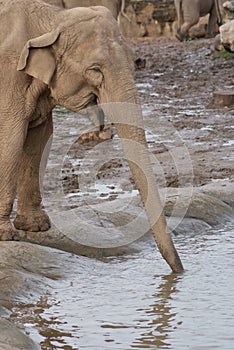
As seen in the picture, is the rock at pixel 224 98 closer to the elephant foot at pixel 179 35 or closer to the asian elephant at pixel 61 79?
the asian elephant at pixel 61 79

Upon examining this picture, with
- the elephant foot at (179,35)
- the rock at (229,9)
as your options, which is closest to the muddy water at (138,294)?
the rock at (229,9)

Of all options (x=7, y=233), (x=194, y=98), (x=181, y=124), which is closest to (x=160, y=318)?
(x=7, y=233)

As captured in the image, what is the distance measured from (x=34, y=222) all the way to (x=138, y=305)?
1.29m

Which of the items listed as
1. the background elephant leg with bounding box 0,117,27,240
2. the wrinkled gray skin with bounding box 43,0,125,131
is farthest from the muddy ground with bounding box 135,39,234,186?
the background elephant leg with bounding box 0,117,27,240

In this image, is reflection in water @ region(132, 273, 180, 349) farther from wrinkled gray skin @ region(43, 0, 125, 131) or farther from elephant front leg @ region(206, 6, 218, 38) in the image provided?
elephant front leg @ region(206, 6, 218, 38)

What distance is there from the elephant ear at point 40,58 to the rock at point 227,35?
10478 mm

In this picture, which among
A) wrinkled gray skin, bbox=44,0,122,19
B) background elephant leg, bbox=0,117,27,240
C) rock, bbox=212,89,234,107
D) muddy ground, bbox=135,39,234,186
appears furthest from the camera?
rock, bbox=212,89,234,107

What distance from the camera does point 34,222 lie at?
20.2 feet

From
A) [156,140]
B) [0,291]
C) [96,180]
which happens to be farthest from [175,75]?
[0,291]

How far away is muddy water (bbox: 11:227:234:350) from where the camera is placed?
4555 millimetres

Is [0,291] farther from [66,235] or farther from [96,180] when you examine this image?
[96,180]

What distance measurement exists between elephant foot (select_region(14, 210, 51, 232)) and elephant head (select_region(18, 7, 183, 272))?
2.67 ft

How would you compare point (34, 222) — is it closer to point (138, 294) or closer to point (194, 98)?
point (138, 294)

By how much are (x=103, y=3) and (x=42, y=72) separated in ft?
22.2
